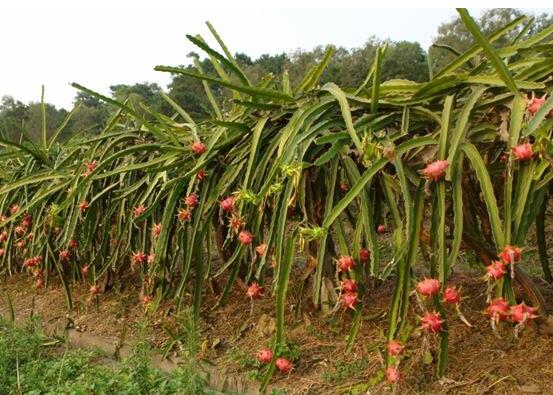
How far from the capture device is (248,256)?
105 inches

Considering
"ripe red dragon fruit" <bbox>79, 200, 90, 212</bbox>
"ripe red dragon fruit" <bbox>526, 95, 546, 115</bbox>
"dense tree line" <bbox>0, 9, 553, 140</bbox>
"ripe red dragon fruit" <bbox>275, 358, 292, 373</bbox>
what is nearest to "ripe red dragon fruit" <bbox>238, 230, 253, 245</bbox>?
"ripe red dragon fruit" <bbox>275, 358, 292, 373</bbox>

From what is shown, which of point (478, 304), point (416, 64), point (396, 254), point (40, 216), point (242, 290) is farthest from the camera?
point (416, 64)

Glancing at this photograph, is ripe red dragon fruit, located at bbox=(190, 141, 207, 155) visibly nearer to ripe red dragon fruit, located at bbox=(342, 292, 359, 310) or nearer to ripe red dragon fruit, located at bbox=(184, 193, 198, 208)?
ripe red dragon fruit, located at bbox=(184, 193, 198, 208)

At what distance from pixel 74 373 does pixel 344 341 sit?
115 centimetres

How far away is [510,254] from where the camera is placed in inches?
58.9

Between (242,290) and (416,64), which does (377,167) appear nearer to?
(242,290)

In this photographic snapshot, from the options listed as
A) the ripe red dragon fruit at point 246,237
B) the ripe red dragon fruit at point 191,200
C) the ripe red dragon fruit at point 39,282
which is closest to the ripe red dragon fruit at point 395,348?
the ripe red dragon fruit at point 246,237

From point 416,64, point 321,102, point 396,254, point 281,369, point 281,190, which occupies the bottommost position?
point 281,369

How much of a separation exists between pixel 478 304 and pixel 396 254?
0.80 m

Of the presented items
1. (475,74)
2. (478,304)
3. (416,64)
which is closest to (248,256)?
(478,304)

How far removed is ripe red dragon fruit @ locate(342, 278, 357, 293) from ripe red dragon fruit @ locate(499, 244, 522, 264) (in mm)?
486

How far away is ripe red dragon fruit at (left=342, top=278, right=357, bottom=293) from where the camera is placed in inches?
72.6

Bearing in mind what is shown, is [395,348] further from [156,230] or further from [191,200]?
[156,230]

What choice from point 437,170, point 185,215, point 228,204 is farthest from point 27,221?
point 437,170
